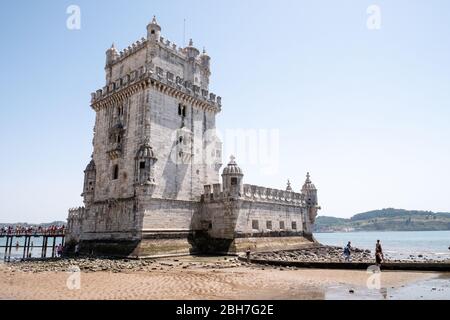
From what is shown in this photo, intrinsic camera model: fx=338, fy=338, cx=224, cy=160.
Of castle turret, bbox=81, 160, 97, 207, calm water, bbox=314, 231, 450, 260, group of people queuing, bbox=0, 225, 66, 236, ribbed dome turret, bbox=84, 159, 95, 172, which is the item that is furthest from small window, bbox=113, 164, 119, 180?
calm water, bbox=314, 231, 450, 260

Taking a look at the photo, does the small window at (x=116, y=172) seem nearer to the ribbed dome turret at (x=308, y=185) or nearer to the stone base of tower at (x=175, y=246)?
the stone base of tower at (x=175, y=246)

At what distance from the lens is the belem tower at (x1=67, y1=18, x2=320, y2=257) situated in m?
29.0

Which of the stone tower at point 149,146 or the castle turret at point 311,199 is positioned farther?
the castle turret at point 311,199

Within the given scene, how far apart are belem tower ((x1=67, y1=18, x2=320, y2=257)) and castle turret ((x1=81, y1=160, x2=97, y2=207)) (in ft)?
0.32

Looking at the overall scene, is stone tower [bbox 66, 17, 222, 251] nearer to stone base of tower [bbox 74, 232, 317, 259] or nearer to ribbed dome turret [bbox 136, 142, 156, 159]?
ribbed dome turret [bbox 136, 142, 156, 159]

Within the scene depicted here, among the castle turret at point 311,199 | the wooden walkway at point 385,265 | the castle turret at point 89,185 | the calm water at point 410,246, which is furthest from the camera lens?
the calm water at point 410,246

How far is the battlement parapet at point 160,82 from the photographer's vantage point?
Result: 31297 mm

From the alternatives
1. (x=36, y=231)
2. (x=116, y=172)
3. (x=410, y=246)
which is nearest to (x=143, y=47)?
(x=116, y=172)

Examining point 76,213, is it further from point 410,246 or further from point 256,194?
point 410,246

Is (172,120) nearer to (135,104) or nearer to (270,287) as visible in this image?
(135,104)

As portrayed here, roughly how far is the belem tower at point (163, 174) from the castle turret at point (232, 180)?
9 centimetres

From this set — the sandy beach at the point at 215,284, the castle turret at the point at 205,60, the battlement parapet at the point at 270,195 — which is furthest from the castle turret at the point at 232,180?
the castle turret at the point at 205,60

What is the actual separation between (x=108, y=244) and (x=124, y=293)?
57.2 ft
